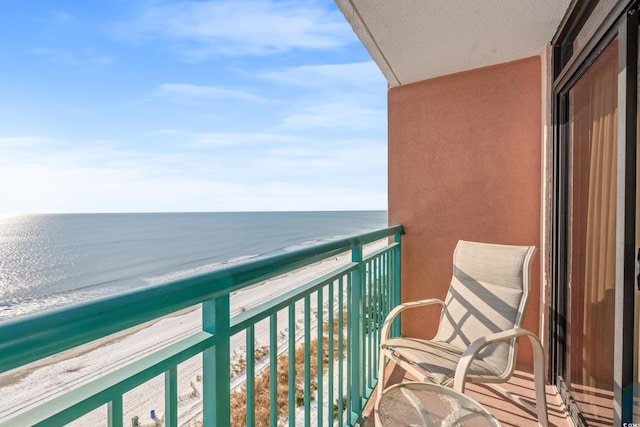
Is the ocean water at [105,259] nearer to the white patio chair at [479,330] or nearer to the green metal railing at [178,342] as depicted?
the white patio chair at [479,330]

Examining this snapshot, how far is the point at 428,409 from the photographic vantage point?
4.66 feet

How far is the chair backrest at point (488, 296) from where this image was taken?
2.20 metres

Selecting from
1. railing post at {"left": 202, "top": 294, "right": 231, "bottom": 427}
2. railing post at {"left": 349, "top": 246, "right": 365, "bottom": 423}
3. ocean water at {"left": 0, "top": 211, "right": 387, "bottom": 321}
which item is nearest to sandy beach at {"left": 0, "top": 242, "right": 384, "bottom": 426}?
ocean water at {"left": 0, "top": 211, "right": 387, "bottom": 321}

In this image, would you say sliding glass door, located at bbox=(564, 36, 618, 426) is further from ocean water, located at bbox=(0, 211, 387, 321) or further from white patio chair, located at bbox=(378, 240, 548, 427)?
ocean water, located at bbox=(0, 211, 387, 321)

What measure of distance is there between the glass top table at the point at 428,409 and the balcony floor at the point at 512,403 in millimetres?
642

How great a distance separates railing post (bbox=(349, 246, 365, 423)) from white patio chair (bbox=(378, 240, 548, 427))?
0.59 ft

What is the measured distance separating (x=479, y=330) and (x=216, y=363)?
1.96 meters

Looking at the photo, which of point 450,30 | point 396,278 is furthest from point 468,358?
point 450,30

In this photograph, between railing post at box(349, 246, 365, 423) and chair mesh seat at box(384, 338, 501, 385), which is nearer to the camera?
chair mesh seat at box(384, 338, 501, 385)

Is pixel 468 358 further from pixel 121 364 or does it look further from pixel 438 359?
pixel 121 364

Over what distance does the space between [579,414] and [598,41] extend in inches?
80.8

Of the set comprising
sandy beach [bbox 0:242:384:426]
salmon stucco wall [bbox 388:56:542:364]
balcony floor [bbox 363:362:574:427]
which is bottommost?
sandy beach [bbox 0:242:384:426]

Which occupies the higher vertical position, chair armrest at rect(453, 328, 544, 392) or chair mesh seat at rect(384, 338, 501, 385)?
chair armrest at rect(453, 328, 544, 392)

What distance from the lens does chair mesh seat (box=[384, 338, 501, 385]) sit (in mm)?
1909
